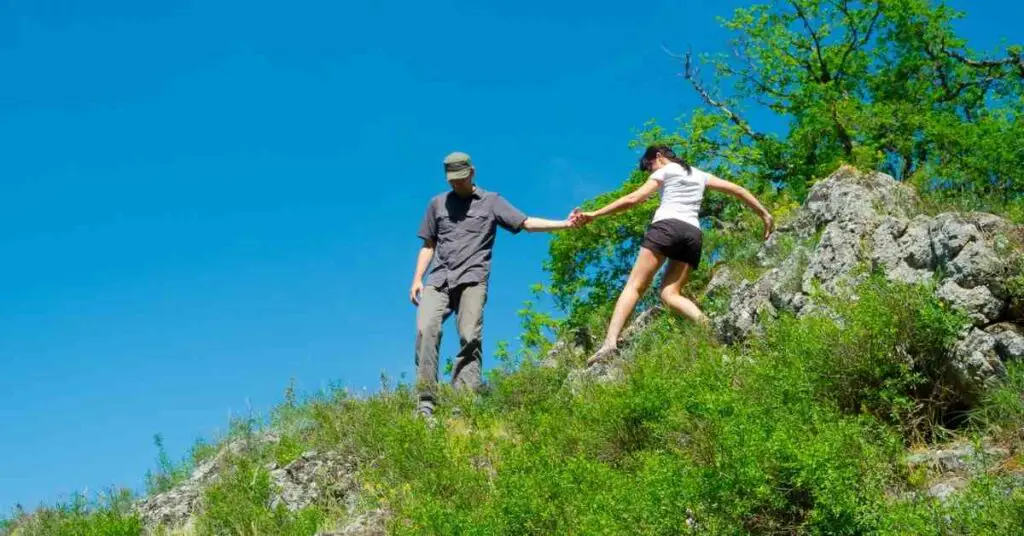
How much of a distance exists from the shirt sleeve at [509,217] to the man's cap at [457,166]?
48 cm

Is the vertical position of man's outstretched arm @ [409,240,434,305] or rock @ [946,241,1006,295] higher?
man's outstretched arm @ [409,240,434,305]

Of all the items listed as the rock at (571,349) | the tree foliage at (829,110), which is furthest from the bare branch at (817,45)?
the rock at (571,349)

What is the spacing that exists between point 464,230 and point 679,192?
2.32m

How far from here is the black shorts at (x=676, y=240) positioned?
410 inches

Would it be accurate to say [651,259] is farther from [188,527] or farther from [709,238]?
[188,527]

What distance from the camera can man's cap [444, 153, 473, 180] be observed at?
11.6 metres

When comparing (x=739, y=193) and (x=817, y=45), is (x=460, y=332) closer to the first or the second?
(x=739, y=193)

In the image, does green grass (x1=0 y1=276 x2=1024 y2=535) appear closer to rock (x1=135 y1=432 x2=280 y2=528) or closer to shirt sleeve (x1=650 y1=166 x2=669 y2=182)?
rock (x1=135 y1=432 x2=280 y2=528)

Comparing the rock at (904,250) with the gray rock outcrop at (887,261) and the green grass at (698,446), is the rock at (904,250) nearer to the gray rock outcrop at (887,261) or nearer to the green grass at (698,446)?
the gray rock outcrop at (887,261)

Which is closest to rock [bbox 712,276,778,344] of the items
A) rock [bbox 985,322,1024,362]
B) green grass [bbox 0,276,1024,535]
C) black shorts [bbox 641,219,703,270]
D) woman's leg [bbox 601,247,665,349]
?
green grass [bbox 0,276,1024,535]

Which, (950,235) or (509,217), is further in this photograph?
(509,217)

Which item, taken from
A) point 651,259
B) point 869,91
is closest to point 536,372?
point 651,259

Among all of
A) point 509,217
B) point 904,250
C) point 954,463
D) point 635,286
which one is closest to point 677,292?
point 635,286

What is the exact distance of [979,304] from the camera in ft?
23.8
